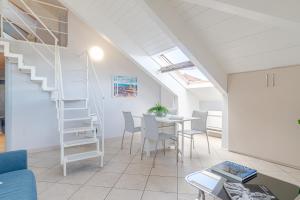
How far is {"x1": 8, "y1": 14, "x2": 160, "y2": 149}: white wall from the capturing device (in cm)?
353

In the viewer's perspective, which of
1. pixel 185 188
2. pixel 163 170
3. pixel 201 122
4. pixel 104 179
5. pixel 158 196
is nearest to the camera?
pixel 158 196

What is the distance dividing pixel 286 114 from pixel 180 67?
2.09 metres

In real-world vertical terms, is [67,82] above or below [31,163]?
above

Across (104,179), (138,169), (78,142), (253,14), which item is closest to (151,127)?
(138,169)

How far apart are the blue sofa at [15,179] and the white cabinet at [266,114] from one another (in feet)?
10.8

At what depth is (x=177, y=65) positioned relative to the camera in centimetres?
414

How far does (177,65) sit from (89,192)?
2991mm

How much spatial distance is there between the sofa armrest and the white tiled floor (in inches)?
17.4

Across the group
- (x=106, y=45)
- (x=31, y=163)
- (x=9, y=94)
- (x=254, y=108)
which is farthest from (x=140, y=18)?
(x=31, y=163)

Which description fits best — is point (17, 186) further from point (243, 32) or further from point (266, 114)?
point (266, 114)

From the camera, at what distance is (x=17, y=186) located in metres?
1.52

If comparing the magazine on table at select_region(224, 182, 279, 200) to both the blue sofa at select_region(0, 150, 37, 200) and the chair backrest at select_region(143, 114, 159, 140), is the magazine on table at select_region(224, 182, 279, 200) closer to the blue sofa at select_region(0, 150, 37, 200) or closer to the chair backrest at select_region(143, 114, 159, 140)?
the blue sofa at select_region(0, 150, 37, 200)

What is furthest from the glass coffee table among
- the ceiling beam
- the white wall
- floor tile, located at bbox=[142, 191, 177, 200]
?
the white wall

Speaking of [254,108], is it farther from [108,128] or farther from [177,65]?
[108,128]
